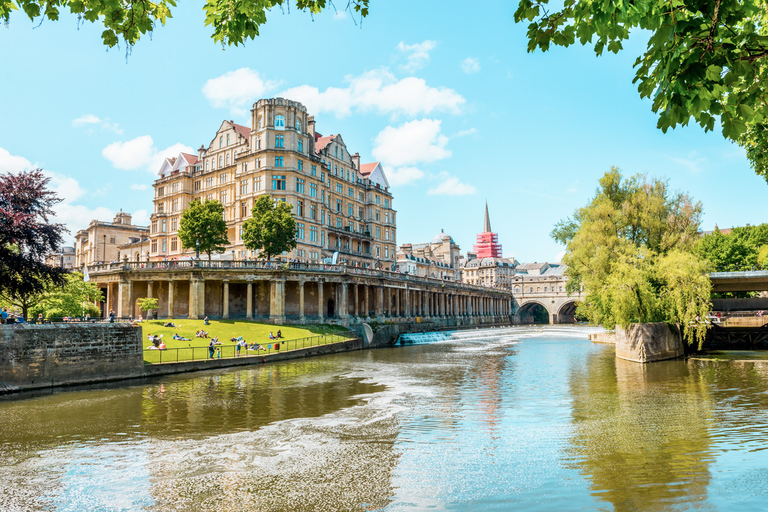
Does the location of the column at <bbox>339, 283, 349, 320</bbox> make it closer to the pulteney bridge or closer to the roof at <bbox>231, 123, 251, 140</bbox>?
the pulteney bridge

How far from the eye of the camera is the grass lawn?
35625 millimetres

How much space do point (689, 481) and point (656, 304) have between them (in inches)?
1107

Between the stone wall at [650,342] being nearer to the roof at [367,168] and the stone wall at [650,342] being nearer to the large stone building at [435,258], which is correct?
the roof at [367,168]

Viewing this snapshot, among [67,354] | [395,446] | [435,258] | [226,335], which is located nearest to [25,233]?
[67,354]

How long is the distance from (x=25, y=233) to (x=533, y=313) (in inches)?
5547

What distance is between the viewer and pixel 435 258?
149250 mm

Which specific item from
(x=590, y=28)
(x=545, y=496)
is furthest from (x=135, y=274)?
(x=590, y=28)

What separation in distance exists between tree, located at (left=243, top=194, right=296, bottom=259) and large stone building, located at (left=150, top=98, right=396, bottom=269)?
932cm

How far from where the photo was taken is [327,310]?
6906cm

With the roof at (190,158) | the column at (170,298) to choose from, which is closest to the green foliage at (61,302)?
the column at (170,298)

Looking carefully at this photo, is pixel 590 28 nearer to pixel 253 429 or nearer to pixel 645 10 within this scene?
pixel 645 10

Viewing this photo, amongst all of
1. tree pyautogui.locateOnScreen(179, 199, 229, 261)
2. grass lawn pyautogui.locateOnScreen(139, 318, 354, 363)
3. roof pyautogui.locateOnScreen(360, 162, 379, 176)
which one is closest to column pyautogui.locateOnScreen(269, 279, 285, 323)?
grass lawn pyautogui.locateOnScreen(139, 318, 354, 363)

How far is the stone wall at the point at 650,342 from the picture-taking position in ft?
116

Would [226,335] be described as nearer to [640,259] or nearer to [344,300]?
[344,300]
